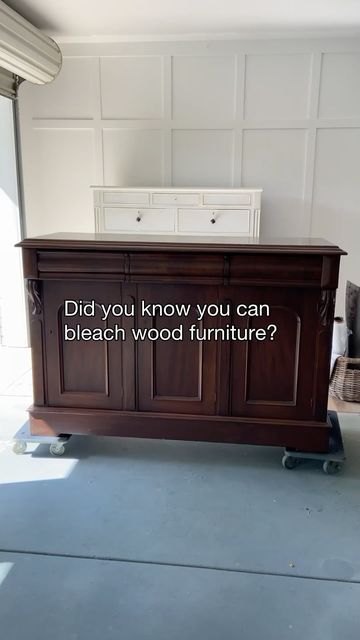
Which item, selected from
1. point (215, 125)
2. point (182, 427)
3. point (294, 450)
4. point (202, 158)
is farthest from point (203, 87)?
point (294, 450)

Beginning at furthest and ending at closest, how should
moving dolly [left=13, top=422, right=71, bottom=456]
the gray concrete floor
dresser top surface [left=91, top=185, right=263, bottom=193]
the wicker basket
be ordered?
dresser top surface [left=91, top=185, right=263, bottom=193] < the wicker basket < moving dolly [left=13, top=422, right=71, bottom=456] < the gray concrete floor

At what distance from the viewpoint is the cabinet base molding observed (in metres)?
2.49

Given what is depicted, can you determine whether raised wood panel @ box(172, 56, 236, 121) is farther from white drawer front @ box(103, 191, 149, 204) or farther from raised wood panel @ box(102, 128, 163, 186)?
white drawer front @ box(103, 191, 149, 204)

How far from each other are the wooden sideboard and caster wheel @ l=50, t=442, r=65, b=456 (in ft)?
0.23

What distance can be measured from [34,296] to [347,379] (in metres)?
2.06

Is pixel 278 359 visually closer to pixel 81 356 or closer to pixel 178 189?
pixel 81 356

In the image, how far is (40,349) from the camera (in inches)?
102

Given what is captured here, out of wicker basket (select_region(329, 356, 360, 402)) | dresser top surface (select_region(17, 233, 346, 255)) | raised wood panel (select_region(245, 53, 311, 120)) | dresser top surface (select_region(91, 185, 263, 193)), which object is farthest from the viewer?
raised wood panel (select_region(245, 53, 311, 120))

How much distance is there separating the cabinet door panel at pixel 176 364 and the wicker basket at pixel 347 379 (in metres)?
1.24

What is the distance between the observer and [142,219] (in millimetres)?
4051

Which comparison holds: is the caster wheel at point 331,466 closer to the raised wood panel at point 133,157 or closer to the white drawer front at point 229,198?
the white drawer front at point 229,198

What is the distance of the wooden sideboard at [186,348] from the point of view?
7.84 ft

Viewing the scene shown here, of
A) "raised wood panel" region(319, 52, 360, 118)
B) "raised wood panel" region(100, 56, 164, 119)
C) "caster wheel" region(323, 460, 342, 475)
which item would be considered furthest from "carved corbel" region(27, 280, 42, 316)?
"raised wood panel" region(319, 52, 360, 118)

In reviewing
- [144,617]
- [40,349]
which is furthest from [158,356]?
[144,617]
